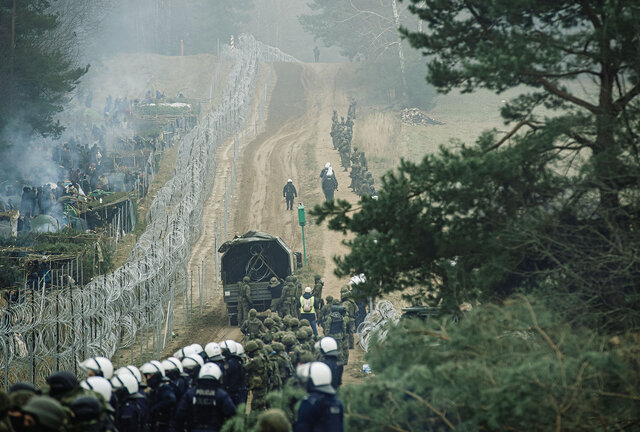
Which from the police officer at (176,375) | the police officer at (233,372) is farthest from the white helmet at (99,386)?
the police officer at (233,372)

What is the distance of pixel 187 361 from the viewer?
9.30m

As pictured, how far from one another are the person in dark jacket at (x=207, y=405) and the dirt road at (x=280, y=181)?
999 centimetres

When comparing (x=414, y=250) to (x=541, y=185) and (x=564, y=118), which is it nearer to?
(x=541, y=185)

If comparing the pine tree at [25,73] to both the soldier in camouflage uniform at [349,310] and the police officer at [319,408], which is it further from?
the police officer at [319,408]

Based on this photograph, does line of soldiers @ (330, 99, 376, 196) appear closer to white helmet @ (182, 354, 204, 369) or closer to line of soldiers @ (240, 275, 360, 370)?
line of soldiers @ (240, 275, 360, 370)

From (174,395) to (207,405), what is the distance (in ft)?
3.16

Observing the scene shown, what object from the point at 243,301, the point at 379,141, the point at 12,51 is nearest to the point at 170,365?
the point at 243,301

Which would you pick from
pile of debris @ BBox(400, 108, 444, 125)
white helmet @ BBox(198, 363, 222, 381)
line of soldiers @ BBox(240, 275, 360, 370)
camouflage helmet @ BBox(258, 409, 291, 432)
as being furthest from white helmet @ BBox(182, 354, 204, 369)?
pile of debris @ BBox(400, 108, 444, 125)

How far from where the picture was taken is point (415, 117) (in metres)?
52.3

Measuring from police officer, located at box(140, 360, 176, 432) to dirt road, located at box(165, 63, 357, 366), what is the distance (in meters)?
9.10

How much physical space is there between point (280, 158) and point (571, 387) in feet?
113

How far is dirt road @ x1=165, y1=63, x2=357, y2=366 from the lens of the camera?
23906 millimetres

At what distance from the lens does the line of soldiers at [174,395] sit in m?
5.68

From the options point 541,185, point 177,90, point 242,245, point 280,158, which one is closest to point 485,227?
point 541,185
